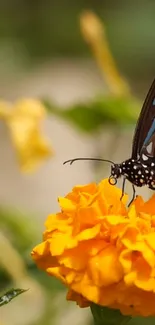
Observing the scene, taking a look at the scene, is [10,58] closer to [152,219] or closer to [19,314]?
[19,314]

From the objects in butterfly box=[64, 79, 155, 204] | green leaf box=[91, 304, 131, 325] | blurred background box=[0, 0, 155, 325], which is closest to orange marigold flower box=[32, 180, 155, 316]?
green leaf box=[91, 304, 131, 325]

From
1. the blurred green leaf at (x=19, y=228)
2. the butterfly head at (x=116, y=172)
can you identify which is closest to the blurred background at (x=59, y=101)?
the blurred green leaf at (x=19, y=228)

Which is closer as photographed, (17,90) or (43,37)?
(17,90)

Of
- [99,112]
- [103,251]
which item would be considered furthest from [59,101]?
[103,251]

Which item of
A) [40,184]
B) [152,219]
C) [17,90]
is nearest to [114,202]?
[152,219]

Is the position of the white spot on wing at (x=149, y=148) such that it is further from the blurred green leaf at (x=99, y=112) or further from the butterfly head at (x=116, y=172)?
the blurred green leaf at (x=99, y=112)

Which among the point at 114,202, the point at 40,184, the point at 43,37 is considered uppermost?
the point at 114,202
